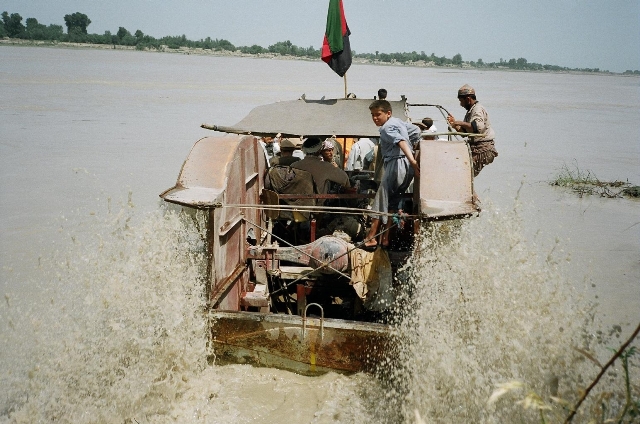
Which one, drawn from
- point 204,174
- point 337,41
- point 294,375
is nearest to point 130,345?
point 294,375

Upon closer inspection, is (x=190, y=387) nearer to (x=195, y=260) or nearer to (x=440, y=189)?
(x=195, y=260)

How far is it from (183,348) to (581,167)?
649 inches

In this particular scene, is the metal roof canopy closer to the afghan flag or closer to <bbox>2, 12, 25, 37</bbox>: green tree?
the afghan flag

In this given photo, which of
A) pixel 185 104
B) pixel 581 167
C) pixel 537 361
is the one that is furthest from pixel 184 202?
pixel 185 104

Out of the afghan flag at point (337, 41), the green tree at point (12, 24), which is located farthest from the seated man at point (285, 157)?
the green tree at point (12, 24)

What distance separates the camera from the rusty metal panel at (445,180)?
4.40 metres

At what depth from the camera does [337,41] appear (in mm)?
9547

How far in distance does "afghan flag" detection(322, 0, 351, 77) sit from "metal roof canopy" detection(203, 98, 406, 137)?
174 centimetres

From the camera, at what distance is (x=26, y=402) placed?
4668 mm

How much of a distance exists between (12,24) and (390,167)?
115 metres

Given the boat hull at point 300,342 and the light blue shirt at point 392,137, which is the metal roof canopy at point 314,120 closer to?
the light blue shirt at point 392,137

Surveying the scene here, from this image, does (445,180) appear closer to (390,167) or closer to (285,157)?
(390,167)

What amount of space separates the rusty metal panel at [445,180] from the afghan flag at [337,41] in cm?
489

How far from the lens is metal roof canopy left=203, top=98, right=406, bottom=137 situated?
23.5 feet
